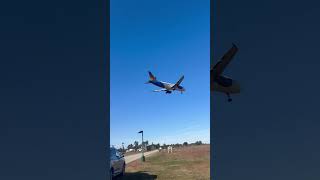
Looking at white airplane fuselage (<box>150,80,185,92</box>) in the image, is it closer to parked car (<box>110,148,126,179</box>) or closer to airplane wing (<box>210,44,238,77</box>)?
airplane wing (<box>210,44,238,77</box>)

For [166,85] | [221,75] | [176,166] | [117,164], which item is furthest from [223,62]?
[117,164]

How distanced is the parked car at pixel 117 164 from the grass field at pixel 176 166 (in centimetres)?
6

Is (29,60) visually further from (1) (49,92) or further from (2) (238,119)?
(2) (238,119)

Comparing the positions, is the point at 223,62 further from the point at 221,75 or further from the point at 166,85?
the point at 166,85

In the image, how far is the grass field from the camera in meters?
2.28

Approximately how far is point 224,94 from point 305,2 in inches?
40.2

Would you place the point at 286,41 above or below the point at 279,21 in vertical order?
below

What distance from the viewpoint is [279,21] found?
2469mm

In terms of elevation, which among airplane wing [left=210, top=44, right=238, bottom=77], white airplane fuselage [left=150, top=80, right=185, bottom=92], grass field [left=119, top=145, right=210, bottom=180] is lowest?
grass field [left=119, top=145, right=210, bottom=180]

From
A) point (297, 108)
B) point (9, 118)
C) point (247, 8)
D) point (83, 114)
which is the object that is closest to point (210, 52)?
point (247, 8)

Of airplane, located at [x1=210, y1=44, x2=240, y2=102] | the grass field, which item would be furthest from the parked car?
airplane, located at [x1=210, y1=44, x2=240, y2=102]

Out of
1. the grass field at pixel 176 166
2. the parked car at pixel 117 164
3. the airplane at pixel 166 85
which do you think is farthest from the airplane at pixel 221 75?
the parked car at pixel 117 164

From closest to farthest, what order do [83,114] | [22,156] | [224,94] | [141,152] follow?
[22,156] < [83,114] < [141,152] < [224,94]

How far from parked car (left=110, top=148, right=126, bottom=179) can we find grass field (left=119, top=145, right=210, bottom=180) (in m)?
0.06
